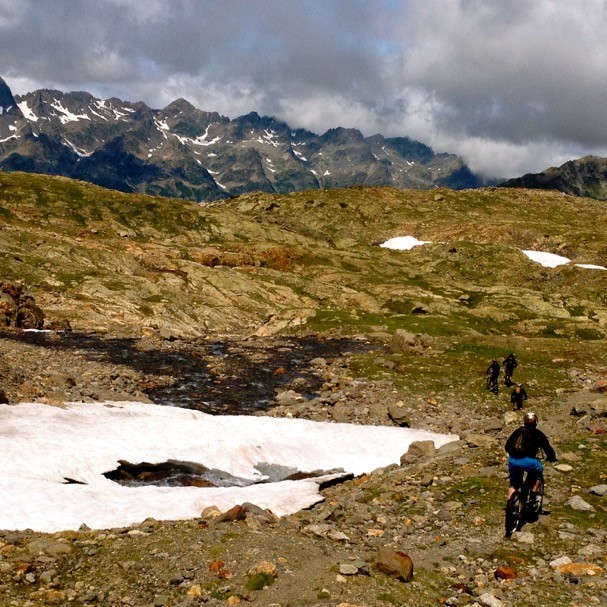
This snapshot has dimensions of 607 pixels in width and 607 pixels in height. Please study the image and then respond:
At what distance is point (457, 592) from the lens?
12109 mm

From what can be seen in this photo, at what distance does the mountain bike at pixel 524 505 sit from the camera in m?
15.0

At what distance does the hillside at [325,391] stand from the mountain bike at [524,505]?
14.5 inches

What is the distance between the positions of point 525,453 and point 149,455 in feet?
59.2

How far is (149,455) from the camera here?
2556 cm

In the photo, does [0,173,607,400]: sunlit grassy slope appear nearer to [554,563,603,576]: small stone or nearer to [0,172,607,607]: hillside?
[0,172,607,607]: hillside

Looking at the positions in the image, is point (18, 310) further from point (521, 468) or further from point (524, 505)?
point (524, 505)

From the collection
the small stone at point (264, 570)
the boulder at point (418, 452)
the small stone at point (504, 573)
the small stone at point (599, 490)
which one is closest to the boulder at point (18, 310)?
the boulder at point (418, 452)

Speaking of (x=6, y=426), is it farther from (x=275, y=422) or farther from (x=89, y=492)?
(x=275, y=422)

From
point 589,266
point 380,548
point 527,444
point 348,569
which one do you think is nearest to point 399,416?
point 527,444

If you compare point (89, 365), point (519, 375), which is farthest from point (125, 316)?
point (519, 375)

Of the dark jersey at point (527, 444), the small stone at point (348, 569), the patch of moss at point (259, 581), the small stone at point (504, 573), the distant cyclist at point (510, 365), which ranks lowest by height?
the patch of moss at point (259, 581)

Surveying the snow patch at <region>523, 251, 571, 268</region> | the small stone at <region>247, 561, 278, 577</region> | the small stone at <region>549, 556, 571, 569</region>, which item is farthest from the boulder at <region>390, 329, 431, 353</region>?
the snow patch at <region>523, 251, 571, 268</region>

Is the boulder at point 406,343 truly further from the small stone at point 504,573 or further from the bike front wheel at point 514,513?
the small stone at point 504,573

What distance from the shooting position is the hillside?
40.7 feet
